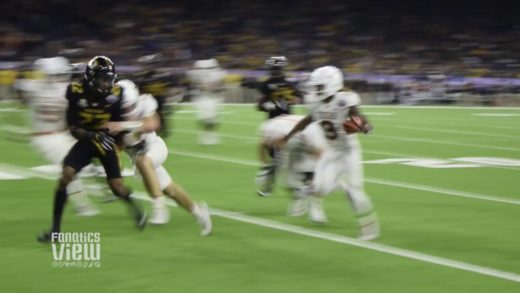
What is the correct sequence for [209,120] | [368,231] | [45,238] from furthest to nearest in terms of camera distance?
[209,120] → [368,231] → [45,238]

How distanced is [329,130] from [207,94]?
29.3 ft

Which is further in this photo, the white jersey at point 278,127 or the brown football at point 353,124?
the white jersey at point 278,127

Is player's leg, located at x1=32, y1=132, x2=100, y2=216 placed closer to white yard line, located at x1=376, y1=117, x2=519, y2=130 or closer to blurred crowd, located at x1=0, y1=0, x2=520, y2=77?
white yard line, located at x1=376, y1=117, x2=519, y2=130

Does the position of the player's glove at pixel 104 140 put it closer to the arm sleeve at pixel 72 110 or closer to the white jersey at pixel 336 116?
the arm sleeve at pixel 72 110

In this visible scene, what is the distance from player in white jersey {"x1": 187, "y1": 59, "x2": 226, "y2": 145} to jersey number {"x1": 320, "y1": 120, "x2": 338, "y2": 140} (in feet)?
27.7

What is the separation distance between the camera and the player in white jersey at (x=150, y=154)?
7875 mm

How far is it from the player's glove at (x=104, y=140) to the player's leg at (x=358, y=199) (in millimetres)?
1957

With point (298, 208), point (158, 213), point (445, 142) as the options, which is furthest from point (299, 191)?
point (445, 142)

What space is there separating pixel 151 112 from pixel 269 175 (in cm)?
277

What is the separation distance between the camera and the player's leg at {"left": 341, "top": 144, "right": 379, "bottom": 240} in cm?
797

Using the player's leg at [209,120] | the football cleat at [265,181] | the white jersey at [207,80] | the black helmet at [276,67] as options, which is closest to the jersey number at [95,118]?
the football cleat at [265,181]

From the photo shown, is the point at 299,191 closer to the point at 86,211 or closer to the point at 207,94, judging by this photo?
the point at 86,211

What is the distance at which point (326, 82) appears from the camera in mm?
7891

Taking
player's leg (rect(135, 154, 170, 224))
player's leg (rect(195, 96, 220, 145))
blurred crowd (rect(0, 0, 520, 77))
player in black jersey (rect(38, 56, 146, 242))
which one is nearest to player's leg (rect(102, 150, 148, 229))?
player in black jersey (rect(38, 56, 146, 242))
